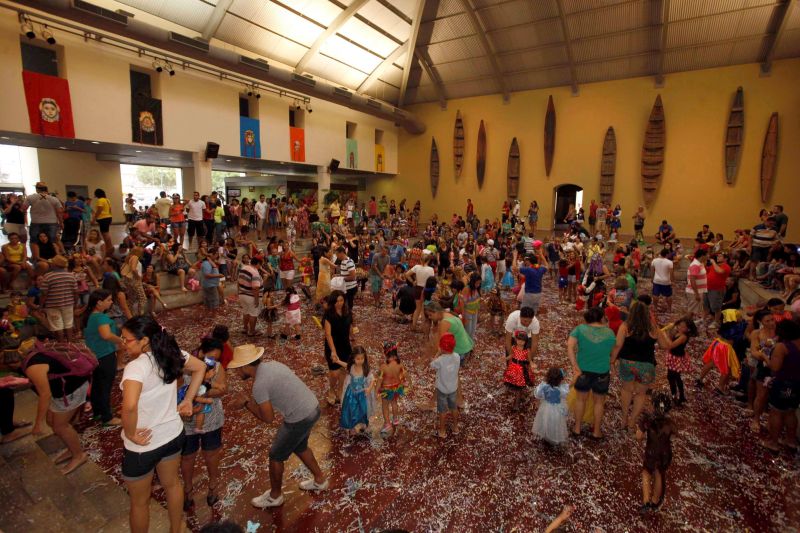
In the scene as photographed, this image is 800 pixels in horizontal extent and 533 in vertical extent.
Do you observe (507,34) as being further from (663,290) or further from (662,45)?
(663,290)

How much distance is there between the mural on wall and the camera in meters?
20.2

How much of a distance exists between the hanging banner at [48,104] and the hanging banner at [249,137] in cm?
542

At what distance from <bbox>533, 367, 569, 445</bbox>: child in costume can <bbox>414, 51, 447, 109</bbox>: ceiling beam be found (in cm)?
1849

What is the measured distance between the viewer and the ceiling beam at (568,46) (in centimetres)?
1461

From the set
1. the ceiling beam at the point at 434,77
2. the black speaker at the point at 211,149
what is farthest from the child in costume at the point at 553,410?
the ceiling beam at the point at 434,77

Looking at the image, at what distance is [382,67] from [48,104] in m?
13.1

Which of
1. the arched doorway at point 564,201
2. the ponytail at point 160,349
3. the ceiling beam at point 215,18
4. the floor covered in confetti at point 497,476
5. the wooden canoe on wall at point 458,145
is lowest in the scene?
the floor covered in confetti at point 497,476

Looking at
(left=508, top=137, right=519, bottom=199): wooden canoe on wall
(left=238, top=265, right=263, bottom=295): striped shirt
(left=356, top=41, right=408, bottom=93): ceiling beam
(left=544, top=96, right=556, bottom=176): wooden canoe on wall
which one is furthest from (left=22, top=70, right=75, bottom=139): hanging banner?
(left=544, top=96, right=556, bottom=176): wooden canoe on wall

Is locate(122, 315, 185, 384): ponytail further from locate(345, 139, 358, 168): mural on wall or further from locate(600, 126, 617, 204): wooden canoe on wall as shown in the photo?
locate(600, 126, 617, 204): wooden canoe on wall

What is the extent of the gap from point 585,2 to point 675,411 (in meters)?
A: 15.4

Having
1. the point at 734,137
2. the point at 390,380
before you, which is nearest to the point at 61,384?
the point at 390,380

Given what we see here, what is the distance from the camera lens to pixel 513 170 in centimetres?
2034

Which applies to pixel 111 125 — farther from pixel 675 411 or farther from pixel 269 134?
pixel 675 411

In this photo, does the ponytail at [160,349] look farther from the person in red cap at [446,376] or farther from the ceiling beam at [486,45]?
the ceiling beam at [486,45]
